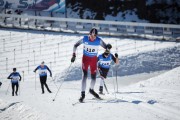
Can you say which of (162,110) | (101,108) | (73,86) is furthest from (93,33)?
(73,86)

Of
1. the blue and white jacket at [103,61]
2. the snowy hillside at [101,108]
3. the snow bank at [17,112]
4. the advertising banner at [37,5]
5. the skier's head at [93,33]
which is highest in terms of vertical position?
the advertising banner at [37,5]

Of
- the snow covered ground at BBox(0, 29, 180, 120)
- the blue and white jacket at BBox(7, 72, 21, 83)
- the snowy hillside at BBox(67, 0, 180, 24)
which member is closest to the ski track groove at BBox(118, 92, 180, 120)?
the snow covered ground at BBox(0, 29, 180, 120)

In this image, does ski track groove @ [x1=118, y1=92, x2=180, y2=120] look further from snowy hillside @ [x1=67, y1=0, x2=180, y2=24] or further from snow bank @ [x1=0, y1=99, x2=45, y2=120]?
snowy hillside @ [x1=67, y1=0, x2=180, y2=24]

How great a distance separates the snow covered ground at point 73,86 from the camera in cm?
759

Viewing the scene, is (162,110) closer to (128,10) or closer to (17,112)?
(17,112)

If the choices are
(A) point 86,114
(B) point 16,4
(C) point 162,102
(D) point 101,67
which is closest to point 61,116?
(A) point 86,114

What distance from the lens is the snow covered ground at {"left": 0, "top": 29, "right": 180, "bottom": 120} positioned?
759 cm

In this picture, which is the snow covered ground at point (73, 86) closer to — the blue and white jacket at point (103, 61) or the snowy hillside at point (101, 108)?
the snowy hillside at point (101, 108)

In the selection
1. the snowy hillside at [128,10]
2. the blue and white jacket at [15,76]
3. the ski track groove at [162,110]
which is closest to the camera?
the ski track groove at [162,110]

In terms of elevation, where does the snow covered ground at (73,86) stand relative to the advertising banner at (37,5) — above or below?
below

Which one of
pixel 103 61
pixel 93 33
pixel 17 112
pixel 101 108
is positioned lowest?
pixel 17 112

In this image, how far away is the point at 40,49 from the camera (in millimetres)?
28734

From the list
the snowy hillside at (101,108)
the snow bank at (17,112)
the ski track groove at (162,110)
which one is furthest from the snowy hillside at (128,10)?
the ski track groove at (162,110)

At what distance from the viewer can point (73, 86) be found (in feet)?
62.9
